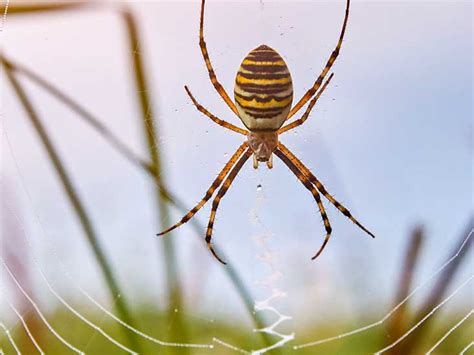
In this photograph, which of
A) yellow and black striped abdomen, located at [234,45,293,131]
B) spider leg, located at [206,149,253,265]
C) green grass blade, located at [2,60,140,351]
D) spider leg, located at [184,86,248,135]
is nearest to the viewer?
Answer: green grass blade, located at [2,60,140,351]

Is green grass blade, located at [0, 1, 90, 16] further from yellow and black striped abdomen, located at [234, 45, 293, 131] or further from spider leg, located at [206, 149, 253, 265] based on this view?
spider leg, located at [206, 149, 253, 265]

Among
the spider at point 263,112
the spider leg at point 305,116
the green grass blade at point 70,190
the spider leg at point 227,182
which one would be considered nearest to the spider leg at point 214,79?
the spider at point 263,112

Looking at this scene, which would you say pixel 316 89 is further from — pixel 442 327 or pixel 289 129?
pixel 442 327

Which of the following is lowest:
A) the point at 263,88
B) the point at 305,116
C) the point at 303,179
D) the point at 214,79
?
the point at 303,179

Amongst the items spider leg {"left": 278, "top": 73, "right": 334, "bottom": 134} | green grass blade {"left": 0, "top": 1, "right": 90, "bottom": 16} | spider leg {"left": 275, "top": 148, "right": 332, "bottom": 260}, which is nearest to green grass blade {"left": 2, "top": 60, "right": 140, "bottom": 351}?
green grass blade {"left": 0, "top": 1, "right": 90, "bottom": 16}

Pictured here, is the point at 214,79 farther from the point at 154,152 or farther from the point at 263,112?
the point at 154,152

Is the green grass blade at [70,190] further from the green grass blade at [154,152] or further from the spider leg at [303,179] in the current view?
the spider leg at [303,179]

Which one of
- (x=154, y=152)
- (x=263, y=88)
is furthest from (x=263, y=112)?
(x=154, y=152)
